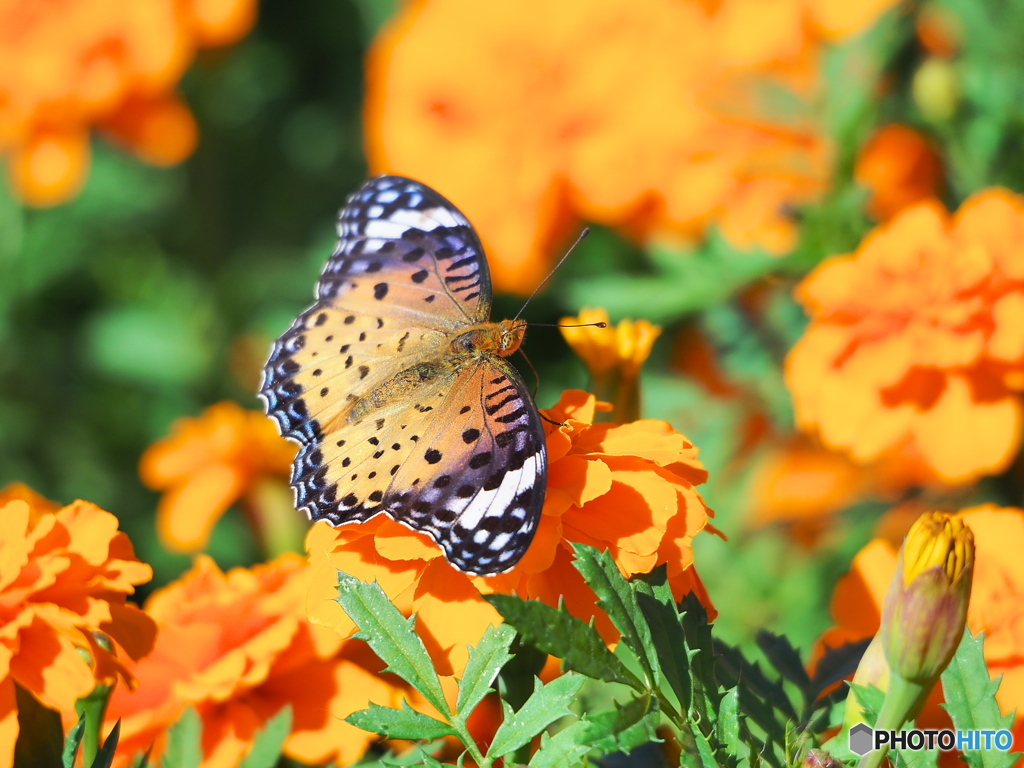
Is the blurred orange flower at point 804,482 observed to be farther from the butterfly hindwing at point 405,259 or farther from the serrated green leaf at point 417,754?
the serrated green leaf at point 417,754

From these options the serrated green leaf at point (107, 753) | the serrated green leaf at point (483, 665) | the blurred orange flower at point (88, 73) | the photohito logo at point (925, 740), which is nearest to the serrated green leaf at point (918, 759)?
the photohito logo at point (925, 740)

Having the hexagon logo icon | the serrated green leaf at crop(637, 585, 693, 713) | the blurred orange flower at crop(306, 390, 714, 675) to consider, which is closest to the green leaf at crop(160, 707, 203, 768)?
the blurred orange flower at crop(306, 390, 714, 675)

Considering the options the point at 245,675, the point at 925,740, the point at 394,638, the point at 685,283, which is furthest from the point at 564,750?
the point at 685,283

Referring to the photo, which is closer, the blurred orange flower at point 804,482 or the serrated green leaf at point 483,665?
the serrated green leaf at point 483,665

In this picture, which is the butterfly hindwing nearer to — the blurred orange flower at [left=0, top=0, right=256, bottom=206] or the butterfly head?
the butterfly head

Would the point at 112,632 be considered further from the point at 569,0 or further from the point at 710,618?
the point at 569,0

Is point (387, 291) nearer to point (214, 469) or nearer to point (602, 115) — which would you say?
point (214, 469)
